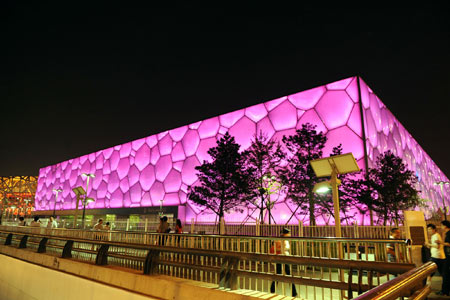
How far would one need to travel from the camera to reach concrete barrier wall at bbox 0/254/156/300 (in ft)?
18.4

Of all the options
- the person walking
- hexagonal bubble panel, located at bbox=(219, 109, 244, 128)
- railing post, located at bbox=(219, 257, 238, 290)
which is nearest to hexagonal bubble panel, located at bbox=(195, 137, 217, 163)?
hexagonal bubble panel, located at bbox=(219, 109, 244, 128)

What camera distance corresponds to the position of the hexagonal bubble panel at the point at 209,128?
104 ft

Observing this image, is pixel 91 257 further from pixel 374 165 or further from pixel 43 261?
pixel 374 165

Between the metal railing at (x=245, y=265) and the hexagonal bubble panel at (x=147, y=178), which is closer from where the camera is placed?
the metal railing at (x=245, y=265)

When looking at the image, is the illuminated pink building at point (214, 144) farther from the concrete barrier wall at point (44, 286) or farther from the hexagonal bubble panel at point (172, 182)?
the concrete barrier wall at point (44, 286)

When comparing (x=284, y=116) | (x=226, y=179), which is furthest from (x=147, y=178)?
(x=284, y=116)

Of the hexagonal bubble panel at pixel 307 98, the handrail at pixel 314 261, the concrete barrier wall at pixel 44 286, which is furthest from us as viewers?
the hexagonal bubble panel at pixel 307 98

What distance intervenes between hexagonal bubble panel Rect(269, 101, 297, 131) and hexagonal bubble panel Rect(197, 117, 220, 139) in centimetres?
675

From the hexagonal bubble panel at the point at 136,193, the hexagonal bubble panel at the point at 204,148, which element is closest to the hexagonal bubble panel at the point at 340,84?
the hexagonal bubble panel at the point at 204,148

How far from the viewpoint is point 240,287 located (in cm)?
495

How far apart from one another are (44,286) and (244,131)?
22.7 m

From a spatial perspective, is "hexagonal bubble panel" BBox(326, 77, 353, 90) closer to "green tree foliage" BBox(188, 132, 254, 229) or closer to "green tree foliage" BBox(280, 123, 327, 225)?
"green tree foliage" BBox(280, 123, 327, 225)

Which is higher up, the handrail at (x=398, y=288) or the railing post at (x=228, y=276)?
the handrail at (x=398, y=288)

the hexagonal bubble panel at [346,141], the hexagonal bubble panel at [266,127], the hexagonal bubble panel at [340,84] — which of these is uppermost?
the hexagonal bubble panel at [340,84]
